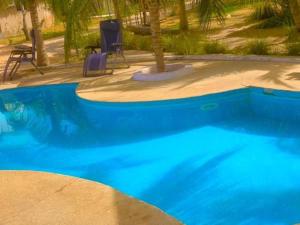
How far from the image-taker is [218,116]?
7781 mm

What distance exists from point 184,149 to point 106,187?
2.10 m

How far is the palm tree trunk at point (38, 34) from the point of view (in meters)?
12.9

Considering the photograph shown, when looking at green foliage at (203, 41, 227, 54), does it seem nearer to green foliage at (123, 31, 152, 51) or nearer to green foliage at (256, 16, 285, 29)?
green foliage at (123, 31, 152, 51)

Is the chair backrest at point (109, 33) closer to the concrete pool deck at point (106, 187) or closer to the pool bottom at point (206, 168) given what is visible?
the concrete pool deck at point (106, 187)

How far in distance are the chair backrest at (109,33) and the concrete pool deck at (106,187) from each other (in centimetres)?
201

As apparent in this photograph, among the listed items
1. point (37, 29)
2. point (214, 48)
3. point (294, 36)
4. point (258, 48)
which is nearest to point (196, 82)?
point (258, 48)

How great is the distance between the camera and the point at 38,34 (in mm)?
13062

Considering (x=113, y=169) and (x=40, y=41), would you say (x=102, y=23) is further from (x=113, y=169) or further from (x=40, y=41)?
(x=113, y=169)

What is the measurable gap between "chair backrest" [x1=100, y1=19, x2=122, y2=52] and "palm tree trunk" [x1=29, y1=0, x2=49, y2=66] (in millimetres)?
2237

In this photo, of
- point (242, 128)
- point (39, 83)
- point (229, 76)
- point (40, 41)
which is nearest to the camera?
point (242, 128)

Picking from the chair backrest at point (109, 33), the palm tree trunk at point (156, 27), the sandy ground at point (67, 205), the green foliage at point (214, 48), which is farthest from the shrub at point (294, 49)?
the sandy ground at point (67, 205)

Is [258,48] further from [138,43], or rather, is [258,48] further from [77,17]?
[138,43]

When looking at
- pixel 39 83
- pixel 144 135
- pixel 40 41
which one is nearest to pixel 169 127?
pixel 144 135

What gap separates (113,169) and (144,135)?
52.0 inches
